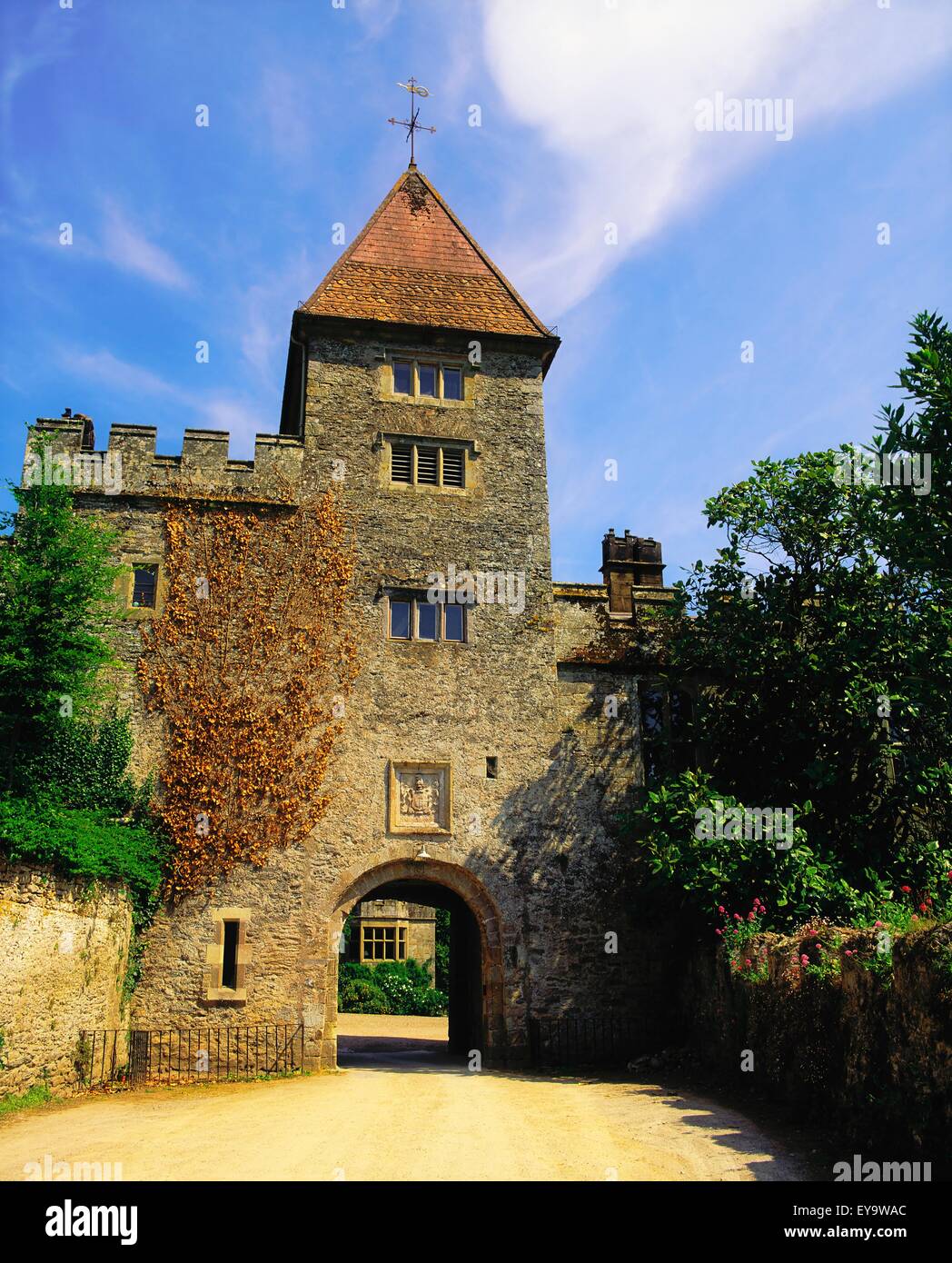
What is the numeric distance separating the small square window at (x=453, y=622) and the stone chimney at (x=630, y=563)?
3618 millimetres

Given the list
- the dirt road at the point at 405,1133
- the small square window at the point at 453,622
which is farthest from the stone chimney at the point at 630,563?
the dirt road at the point at 405,1133

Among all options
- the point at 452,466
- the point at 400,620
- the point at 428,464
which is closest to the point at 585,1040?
the point at 400,620

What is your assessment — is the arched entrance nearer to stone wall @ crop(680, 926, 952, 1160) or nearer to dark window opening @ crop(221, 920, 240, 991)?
dark window opening @ crop(221, 920, 240, 991)

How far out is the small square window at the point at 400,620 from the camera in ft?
62.6

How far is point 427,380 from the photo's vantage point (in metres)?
20.8

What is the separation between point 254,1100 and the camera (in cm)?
1380

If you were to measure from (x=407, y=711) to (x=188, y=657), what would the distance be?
407 cm

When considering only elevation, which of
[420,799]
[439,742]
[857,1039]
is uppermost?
[439,742]

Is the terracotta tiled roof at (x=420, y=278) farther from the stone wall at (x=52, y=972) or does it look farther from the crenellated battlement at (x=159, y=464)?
the stone wall at (x=52, y=972)

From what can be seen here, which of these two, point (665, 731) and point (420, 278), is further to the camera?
point (420, 278)

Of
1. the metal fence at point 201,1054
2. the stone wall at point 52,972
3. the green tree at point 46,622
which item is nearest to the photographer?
the stone wall at point 52,972

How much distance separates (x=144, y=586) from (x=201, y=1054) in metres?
8.13

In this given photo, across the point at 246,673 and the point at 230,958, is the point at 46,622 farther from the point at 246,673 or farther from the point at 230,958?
the point at 230,958

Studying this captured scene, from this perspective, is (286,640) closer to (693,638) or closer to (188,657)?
(188,657)
